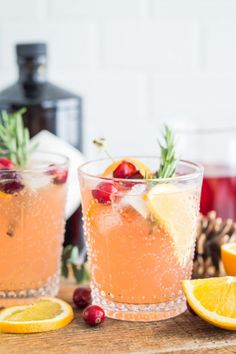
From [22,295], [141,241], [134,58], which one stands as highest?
[134,58]

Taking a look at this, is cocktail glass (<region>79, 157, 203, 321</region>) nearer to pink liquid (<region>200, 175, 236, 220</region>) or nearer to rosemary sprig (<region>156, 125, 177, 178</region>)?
rosemary sprig (<region>156, 125, 177, 178</region>)

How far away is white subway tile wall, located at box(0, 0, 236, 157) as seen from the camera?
76.4 inches

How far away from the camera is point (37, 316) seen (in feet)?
3.17

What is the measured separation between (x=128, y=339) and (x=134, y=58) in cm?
118

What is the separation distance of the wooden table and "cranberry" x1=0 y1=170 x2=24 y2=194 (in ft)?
0.61

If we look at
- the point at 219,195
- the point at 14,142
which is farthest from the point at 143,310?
the point at 219,195

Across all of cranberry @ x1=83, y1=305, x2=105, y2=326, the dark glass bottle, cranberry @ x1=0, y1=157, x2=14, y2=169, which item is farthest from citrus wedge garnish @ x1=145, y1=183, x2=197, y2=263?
the dark glass bottle

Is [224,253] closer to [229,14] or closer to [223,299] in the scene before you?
[223,299]

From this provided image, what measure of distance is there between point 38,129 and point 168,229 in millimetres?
472

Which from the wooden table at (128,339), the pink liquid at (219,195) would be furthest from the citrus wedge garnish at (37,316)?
the pink liquid at (219,195)

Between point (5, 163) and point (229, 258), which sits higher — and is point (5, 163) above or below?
above

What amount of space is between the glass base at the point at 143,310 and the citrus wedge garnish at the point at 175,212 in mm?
63

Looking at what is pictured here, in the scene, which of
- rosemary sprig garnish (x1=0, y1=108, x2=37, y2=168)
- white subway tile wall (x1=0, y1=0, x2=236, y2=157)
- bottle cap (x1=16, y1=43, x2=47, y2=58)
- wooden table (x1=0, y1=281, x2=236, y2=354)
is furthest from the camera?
white subway tile wall (x1=0, y1=0, x2=236, y2=157)

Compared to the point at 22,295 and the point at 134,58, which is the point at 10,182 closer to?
the point at 22,295
